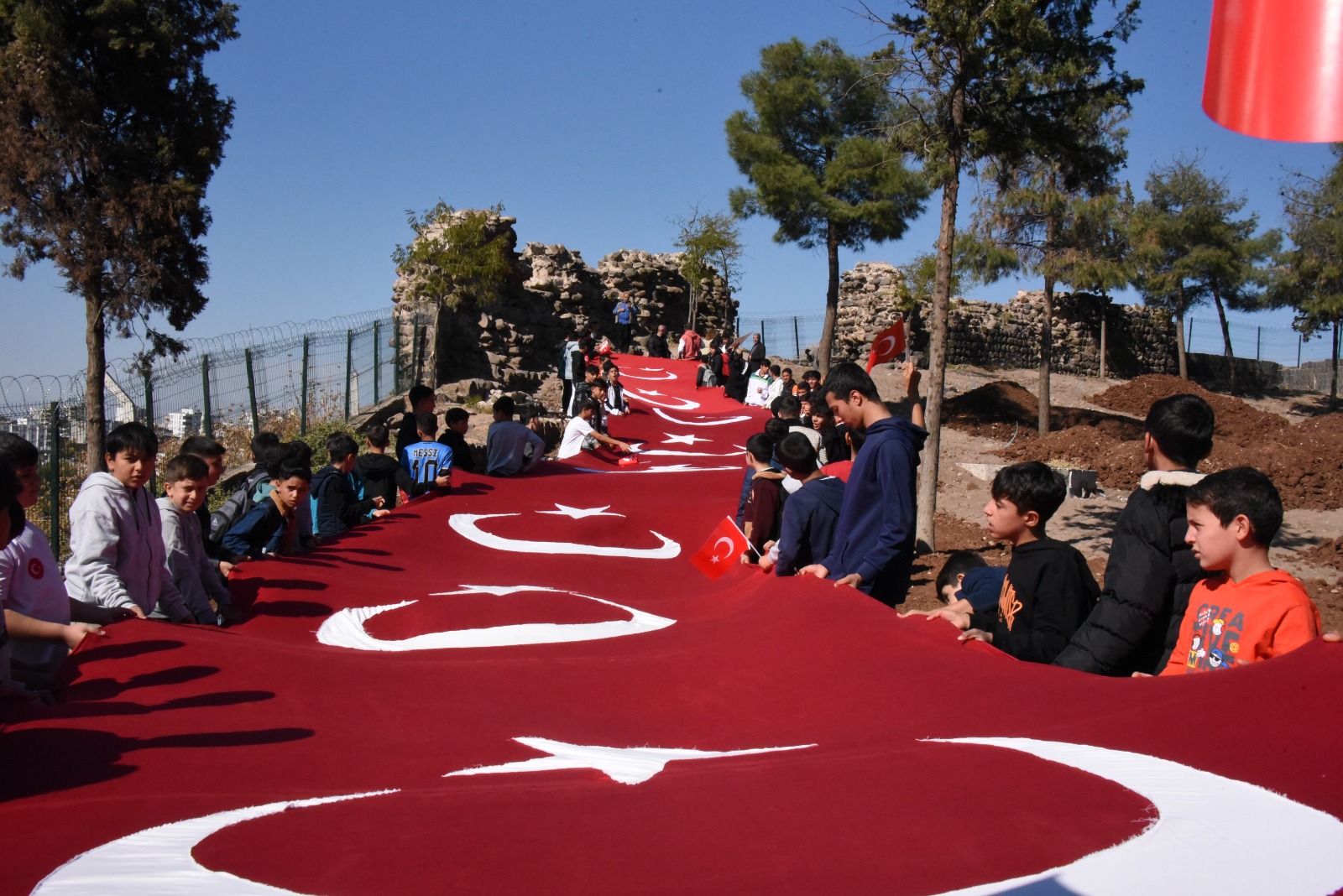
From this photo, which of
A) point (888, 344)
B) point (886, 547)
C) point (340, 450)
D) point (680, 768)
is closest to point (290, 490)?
point (340, 450)

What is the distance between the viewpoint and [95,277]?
49.1 ft

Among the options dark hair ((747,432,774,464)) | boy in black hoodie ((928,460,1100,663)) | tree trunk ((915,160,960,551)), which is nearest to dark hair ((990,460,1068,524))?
boy in black hoodie ((928,460,1100,663))

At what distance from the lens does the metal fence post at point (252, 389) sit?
13531mm

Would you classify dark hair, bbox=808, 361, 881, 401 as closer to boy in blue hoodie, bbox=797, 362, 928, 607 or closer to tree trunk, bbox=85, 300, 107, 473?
boy in blue hoodie, bbox=797, 362, 928, 607

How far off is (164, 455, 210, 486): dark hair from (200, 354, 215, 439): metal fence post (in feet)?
25.3

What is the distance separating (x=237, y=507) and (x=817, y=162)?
23653 mm

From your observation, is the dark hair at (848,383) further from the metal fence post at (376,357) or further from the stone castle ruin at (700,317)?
the stone castle ruin at (700,317)

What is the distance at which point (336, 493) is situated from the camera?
8086 mm

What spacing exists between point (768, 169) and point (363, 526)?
68.3 ft

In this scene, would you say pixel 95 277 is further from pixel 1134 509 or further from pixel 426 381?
pixel 1134 509

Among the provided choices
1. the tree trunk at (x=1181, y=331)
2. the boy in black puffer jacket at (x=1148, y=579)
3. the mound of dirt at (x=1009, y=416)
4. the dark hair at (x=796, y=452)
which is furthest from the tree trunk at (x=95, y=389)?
the tree trunk at (x=1181, y=331)

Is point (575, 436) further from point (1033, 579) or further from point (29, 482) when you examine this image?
point (1033, 579)

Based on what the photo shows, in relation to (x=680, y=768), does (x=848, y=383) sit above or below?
above

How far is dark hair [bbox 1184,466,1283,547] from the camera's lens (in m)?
3.27
